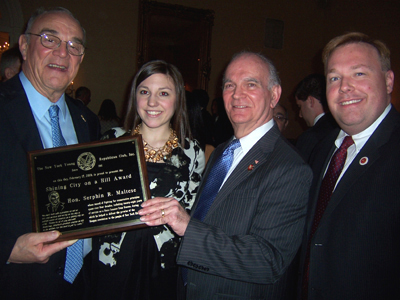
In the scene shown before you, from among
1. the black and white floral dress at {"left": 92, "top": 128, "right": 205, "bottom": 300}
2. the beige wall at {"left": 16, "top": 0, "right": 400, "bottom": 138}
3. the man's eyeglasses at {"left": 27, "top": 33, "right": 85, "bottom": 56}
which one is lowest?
the black and white floral dress at {"left": 92, "top": 128, "right": 205, "bottom": 300}

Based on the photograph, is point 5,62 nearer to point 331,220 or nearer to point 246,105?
point 246,105

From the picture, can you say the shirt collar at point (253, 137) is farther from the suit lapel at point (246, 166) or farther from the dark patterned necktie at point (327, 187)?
the dark patterned necktie at point (327, 187)

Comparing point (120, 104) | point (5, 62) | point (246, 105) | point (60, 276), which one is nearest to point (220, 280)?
point (60, 276)

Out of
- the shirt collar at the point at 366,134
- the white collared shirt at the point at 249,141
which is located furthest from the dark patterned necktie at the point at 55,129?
the shirt collar at the point at 366,134

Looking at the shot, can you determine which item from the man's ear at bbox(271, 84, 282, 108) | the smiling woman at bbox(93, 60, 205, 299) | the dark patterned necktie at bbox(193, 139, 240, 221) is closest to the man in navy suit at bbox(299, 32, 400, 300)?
the man's ear at bbox(271, 84, 282, 108)

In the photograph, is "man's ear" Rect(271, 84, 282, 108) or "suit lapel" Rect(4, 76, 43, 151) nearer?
"suit lapel" Rect(4, 76, 43, 151)

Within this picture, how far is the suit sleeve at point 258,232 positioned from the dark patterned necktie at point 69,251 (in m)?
0.76

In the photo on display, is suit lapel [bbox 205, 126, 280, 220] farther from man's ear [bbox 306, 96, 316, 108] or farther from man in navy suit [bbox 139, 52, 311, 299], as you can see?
man's ear [bbox 306, 96, 316, 108]

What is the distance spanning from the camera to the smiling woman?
6.68 feet

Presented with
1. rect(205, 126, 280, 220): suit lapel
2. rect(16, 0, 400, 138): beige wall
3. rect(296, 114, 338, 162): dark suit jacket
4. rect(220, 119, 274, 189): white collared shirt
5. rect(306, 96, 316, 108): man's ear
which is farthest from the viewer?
rect(16, 0, 400, 138): beige wall

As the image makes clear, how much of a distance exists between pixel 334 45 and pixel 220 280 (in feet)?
5.84

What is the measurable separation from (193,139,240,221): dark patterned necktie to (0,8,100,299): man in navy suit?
84 centimetres

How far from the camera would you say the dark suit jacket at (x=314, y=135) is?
334cm

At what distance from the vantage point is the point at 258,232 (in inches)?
61.9
